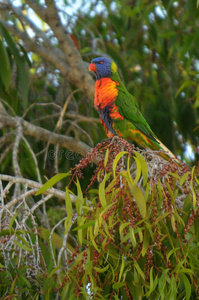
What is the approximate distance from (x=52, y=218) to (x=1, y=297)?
3.21 ft

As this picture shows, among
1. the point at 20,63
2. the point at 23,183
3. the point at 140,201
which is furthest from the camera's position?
the point at 20,63

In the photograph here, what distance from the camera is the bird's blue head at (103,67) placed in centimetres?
278

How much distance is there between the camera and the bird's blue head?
2.78 meters

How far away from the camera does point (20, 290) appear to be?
5.36ft

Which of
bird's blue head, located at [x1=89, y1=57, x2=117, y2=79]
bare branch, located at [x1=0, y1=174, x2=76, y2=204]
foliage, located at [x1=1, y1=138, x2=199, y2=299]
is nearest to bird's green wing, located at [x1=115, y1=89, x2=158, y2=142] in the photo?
bird's blue head, located at [x1=89, y1=57, x2=117, y2=79]

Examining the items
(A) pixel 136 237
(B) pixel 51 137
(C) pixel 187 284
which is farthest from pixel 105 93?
(C) pixel 187 284

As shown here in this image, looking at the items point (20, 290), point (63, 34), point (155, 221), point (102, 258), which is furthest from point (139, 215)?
point (63, 34)

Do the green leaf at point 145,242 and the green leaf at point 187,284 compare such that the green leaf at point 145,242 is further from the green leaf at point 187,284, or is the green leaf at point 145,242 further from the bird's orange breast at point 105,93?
the bird's orange breast at point 105,93

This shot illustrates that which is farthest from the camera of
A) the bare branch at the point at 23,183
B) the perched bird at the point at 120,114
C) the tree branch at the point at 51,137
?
the tree branch at the point at 51,137

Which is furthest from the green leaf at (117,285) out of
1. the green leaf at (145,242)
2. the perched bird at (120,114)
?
the perched bird at (120,114)

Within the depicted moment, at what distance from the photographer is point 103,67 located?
285cm

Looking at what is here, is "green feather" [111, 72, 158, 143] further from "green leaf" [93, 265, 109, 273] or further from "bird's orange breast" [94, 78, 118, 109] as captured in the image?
"green leaf" [93, 265, 109, 273]

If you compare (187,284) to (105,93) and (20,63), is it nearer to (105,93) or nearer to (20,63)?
(105,93)

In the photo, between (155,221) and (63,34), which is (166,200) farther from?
(63,34)
